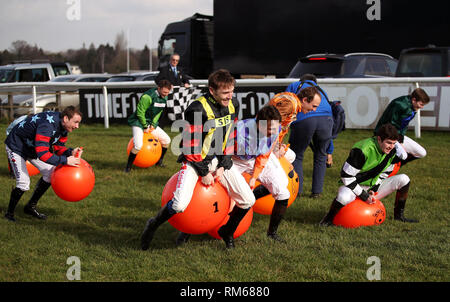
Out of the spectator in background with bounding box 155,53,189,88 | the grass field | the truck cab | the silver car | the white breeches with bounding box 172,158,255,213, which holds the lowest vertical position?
the grass field

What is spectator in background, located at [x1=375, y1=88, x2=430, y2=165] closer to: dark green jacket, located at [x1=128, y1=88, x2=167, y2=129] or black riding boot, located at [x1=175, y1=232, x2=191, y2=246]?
black riding boot, located at [x1=175, y1=232, x2=191, y2=246]

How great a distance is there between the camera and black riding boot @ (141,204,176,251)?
5.33m

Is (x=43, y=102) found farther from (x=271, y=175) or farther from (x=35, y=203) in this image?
(x=271, y=175)

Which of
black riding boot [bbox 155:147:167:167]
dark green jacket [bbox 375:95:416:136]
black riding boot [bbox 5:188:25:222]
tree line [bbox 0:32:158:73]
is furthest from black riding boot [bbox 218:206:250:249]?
tree line [bbox 0:32:158:73]

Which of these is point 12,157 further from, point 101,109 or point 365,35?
point 365,35

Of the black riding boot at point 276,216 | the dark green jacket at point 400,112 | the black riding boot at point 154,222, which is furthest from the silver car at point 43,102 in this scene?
the black riding boot at point 276,216

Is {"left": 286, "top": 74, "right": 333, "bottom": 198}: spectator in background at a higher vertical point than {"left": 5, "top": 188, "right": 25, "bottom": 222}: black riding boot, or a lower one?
higher

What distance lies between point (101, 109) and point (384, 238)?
43.2 ft

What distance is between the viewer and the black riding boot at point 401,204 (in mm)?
6781

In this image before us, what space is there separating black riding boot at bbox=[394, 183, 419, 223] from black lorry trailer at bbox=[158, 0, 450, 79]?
9.89 m

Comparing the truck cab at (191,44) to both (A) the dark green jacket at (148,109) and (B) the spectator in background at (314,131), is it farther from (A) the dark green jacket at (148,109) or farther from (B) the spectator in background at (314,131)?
Answer: (B) the spectator in background at (314,131)

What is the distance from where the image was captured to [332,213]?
6.54 meters

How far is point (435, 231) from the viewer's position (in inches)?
249

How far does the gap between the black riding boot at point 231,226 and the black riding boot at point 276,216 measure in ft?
1.80
